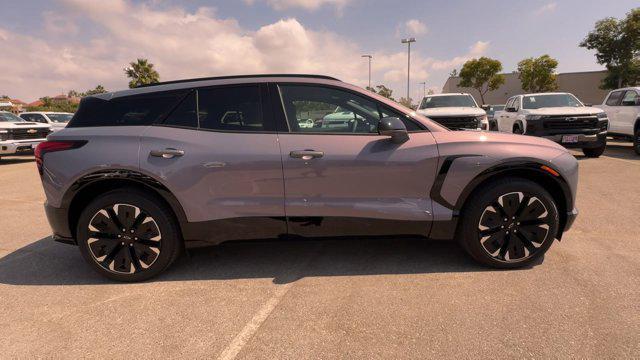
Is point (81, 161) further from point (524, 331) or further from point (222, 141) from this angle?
point (524, 331)

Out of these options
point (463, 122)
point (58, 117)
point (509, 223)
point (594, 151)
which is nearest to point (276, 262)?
point (509, 223)

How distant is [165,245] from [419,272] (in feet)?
7.08

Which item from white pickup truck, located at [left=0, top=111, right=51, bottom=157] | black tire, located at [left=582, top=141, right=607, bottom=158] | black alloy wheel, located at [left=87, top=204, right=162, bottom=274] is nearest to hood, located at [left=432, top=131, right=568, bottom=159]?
black alloy wheel, located at [left=87, top=204, right=162, bottom=274]

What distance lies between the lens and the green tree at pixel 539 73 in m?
44.5

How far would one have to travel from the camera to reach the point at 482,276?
3.02 metres

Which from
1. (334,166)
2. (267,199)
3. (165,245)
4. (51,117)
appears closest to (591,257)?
(334,166)

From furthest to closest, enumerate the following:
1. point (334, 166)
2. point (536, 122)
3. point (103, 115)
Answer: point (536, 122), point (103, 115), point (334, 166)

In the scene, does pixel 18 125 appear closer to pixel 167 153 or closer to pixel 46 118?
pixel 46 118

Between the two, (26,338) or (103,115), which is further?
(103,115)

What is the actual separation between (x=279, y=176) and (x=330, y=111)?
0.73 meters

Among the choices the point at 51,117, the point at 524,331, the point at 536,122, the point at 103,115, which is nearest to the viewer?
the point at 524,331

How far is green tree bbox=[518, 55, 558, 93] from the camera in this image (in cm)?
4446

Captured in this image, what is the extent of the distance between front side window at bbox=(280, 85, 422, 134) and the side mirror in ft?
0.49

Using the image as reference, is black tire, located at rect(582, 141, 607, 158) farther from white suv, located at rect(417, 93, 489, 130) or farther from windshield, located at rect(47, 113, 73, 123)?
windshield, located at rect(47, 113, 73, 123)
